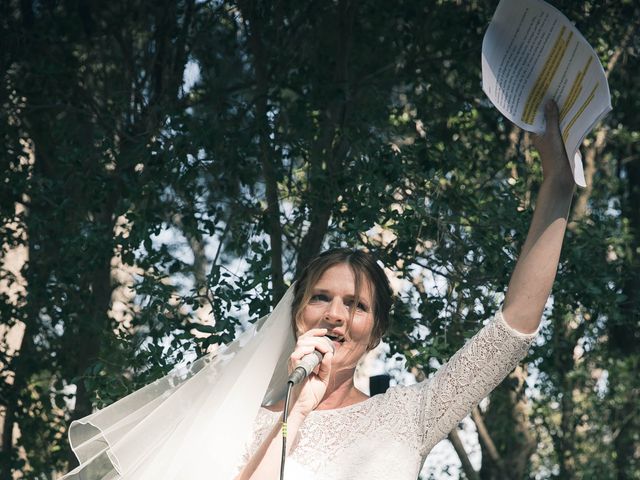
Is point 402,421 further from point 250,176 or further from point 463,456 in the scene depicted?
point 463,456

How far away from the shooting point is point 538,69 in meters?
2.61

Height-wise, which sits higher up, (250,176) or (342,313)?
(250,176)

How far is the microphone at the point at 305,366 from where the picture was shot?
266 cm

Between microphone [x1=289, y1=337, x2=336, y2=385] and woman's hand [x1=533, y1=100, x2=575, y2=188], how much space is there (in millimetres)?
763

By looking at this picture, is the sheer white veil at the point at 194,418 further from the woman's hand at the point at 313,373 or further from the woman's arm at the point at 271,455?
the woman's hand at the point at 313,373

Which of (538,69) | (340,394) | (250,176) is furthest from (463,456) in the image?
(538,69)

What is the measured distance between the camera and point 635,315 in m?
5.53

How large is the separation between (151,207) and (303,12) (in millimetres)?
1451

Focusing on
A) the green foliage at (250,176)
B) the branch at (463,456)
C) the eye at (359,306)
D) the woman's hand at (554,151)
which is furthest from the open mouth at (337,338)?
the branch at (463,456)

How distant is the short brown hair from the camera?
3441 millimetres

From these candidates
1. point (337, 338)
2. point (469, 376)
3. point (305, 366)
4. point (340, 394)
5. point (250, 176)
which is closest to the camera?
point (305, 366)

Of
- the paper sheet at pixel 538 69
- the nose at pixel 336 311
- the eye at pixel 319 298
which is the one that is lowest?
the nose at pixel 336 311

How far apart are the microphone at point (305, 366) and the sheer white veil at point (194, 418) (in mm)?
645

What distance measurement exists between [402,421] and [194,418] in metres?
0.75
